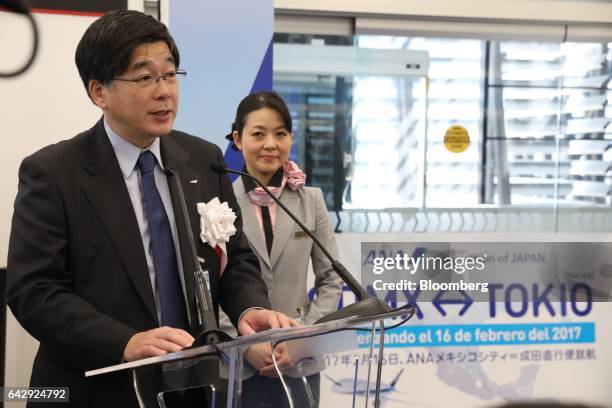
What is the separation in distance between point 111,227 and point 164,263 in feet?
0.43

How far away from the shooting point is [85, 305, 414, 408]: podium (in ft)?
4.05

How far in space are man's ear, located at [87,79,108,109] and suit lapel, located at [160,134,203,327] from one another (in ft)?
0.53

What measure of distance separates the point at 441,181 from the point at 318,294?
186 cm

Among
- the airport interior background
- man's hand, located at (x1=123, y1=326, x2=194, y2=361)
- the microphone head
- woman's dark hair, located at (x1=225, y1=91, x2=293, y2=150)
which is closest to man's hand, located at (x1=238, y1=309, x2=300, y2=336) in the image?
man's hand, located at (x1=123, y1=326, x2=194, y2=361)

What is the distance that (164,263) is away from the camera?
1699mm

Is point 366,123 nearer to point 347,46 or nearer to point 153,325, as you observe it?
point 347,46

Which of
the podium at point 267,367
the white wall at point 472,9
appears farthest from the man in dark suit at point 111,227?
the white wall at point 472,9

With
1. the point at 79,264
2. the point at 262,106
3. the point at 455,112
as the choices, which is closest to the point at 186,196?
the point at 79,264

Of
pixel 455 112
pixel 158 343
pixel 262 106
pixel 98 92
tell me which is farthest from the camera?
pixel 455 112

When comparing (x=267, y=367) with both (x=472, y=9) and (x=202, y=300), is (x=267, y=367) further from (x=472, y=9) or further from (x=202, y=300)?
(x=472, y=9)

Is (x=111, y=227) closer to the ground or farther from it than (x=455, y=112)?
closer to the ground

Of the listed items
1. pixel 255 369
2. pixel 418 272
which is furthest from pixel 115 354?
pixel 418 272

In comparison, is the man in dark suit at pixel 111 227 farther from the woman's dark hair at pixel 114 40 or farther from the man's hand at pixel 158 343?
the man's hand at pixel 158 343

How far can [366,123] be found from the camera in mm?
4508
